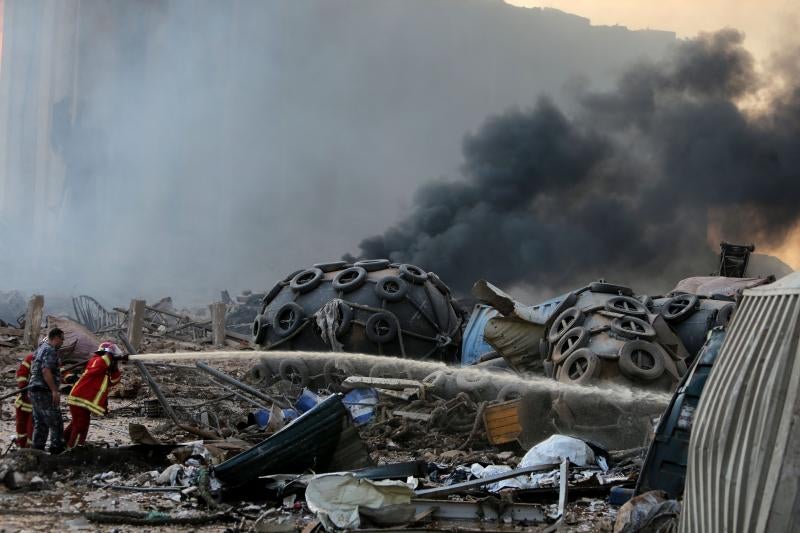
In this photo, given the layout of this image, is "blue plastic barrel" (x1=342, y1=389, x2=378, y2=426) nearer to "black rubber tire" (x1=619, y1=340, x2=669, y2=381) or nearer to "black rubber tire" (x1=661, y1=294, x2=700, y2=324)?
"black rubber tire" (x1=619, y1=340, x2=669, y2=381)

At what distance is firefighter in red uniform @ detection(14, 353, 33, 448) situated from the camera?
953 centimetres

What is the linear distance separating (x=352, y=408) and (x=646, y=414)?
384 centimetres

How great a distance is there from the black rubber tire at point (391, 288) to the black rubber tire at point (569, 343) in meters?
4.32

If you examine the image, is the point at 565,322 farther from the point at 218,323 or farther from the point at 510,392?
the point at 218,323

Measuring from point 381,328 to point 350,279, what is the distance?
4.08 ft

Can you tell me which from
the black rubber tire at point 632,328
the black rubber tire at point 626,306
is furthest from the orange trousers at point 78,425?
the black rubber tire at point 626,306

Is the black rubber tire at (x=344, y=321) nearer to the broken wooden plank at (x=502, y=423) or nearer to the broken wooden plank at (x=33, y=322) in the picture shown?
the broken wooden plank at (x=502, y=423)

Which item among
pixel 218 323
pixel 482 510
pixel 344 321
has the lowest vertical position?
pixel 218 323

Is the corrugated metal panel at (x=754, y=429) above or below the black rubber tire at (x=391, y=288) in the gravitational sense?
above

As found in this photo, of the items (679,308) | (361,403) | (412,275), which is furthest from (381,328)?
(679,308)

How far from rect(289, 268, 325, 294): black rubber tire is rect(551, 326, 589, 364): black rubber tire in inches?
219

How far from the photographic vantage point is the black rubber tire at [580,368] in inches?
441

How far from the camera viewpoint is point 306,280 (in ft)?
54.7

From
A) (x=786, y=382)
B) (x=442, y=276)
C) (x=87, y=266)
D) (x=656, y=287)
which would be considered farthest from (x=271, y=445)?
(x=87, y=266)
